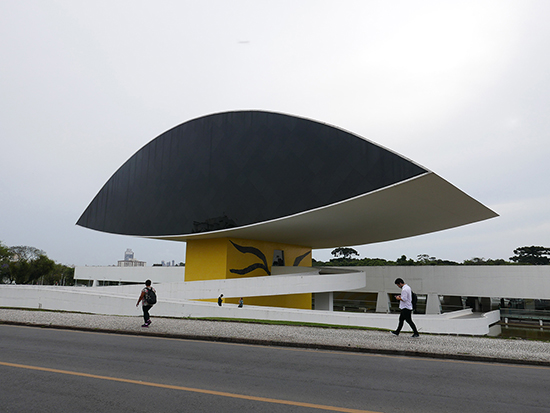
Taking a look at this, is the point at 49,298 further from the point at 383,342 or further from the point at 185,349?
the point at 383,342

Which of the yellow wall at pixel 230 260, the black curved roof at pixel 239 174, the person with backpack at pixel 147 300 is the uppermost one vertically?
the black curved roof at pixel 239 174

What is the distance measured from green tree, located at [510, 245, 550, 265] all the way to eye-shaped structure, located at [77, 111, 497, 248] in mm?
50953

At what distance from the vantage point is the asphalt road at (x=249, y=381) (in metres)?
4.63

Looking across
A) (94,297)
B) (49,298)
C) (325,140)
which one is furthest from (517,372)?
(49,298)

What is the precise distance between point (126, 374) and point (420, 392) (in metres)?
4.49

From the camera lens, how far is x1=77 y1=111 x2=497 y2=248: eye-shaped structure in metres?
18.7

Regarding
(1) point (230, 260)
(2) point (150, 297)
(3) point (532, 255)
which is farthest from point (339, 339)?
(3) point (532, 255)

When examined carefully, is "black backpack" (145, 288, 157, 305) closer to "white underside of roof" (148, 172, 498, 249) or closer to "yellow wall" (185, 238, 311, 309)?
"white underside of roof" (148, 172, 498, 249)

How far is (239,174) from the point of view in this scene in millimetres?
22812

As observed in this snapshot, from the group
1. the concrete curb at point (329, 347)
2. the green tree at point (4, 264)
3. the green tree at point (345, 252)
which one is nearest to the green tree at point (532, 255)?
the green tree at point (345, 252)

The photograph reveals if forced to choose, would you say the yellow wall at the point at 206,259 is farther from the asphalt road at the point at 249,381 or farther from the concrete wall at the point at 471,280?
the asphalt road at the point at 249,381

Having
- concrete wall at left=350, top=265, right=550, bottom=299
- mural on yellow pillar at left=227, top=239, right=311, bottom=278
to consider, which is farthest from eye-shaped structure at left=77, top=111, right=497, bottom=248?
concrete wall at left=350, top=265, right=550, bottom=299

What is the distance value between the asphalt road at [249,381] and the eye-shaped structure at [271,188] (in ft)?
38.5

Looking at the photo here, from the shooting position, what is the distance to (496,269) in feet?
97.3
